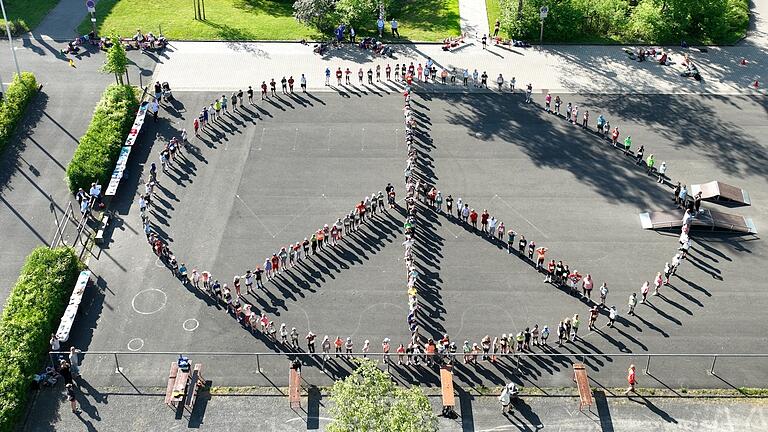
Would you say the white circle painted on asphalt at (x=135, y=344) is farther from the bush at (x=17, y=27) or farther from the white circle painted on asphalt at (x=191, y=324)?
the bush at (x=17, y=27)

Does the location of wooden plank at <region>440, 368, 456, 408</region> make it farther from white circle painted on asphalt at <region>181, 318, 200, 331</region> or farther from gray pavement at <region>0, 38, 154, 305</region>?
gray pavement at <region>0, 38, 154, 305</region>

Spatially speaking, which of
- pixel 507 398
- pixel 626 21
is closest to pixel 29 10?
pixel 626 21

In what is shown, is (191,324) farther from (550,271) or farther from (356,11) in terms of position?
(356,11)

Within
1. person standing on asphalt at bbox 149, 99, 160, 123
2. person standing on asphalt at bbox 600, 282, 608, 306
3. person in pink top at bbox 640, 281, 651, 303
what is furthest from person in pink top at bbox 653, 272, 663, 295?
person standing on asphalt at bbox 149, 99, 160, 123

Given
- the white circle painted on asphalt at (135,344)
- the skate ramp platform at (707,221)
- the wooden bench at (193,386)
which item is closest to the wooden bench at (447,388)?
the wooden bench at (193,386)

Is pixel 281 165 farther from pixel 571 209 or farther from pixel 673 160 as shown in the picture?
pixel 673 160

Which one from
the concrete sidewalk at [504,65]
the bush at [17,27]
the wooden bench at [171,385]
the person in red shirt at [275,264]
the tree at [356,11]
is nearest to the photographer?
the wooden bench at [171,385]
